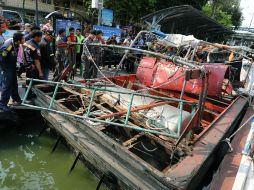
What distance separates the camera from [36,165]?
4.09 m

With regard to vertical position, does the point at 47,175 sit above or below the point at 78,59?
below

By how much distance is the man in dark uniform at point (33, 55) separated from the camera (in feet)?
15.9

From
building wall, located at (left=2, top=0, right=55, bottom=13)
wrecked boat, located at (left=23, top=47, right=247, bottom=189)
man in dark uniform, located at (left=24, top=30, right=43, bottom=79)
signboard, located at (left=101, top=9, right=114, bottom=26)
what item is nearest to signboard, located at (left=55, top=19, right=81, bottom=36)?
man in dark uniform, located at (left=24, top=30, right=43, bottom=79)

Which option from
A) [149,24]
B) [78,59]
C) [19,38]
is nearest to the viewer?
[19,38]

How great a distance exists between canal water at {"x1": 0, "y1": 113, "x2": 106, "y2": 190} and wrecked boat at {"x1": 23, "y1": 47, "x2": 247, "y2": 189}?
35 cm

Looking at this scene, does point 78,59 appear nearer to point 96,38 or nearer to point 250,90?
point 96,38

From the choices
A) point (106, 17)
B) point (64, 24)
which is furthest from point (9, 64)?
point (106, 17)

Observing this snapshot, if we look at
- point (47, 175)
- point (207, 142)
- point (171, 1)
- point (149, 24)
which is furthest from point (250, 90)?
point (171, 1)

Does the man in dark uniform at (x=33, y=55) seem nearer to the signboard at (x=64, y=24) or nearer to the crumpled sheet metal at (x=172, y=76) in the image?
the crumpled sheet metal at (x=172, y=76)

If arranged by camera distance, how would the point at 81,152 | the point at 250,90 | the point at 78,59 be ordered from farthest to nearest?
1. the point at 78,59
2. the point at 250,90
3. the point at 81,152

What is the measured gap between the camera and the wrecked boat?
280 centimetres

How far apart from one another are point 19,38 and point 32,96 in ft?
4.44

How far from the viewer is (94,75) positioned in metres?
7.09

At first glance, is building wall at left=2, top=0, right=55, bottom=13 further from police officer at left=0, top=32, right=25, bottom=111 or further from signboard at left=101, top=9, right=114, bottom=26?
police officer at left=0, top=32, right=25, bottom=111
